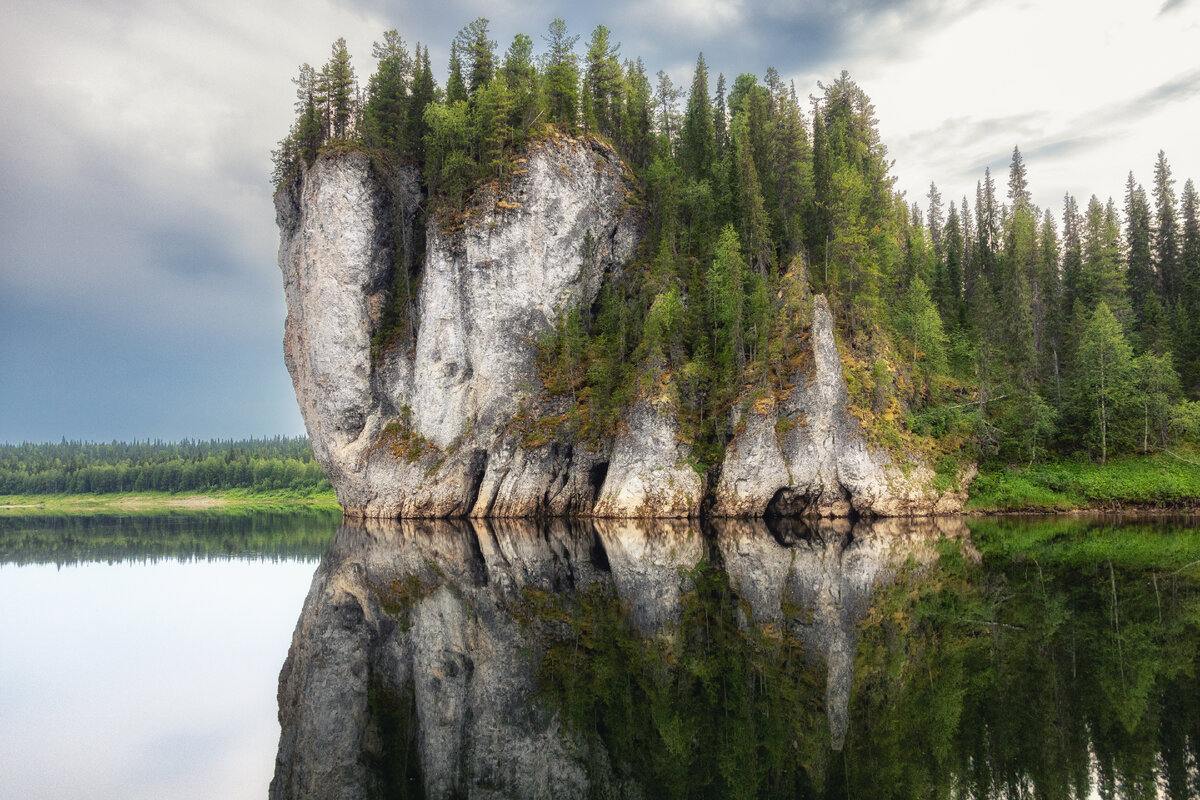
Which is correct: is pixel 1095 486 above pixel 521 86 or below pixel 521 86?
below

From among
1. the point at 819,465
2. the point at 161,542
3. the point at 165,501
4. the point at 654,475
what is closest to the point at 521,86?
the point at 654,475

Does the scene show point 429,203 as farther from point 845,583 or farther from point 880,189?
point 845,583

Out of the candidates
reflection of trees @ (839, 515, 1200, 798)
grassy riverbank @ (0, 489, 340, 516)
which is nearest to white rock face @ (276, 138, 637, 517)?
reflection of trees @ (839, 515, 1200, 798)

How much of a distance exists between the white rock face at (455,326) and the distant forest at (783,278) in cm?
197

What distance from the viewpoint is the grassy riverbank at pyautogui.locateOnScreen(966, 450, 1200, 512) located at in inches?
1668

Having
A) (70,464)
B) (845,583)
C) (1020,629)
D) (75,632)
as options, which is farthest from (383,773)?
(70,464)

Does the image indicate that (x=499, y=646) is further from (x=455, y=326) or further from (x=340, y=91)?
(x=340, y=91)

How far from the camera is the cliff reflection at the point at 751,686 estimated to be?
27.2 ft

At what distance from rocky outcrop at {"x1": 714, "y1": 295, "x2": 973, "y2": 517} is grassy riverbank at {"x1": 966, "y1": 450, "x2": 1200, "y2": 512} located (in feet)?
9.02

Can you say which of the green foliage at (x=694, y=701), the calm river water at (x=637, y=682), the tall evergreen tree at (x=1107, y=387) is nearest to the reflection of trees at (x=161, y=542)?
the calm river water at (x=637, y=682)

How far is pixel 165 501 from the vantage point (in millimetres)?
121250

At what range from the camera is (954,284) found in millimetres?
62875

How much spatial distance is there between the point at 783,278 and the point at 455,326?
2512 centimetres

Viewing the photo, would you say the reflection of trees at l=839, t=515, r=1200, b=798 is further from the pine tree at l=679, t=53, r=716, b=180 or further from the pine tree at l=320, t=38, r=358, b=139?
the pine tree at l=320, t=38, r=358, b=139
